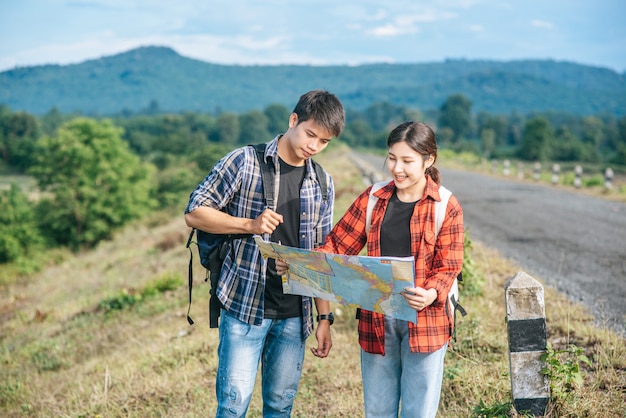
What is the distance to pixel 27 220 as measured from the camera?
124 ft

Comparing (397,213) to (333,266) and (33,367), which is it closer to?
(333,266)

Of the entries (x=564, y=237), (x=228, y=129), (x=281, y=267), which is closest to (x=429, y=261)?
(x=281, y=267)

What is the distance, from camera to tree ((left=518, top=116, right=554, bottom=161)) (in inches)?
2933

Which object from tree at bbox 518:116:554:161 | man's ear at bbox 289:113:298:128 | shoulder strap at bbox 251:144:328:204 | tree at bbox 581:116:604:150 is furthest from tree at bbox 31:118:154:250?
tree at bbox 581:116:604:150

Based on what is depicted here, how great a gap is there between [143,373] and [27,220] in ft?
120

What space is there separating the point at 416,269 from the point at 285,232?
2.36 feet

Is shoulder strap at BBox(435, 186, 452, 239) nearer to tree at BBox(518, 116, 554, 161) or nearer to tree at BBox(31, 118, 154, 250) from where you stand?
tree at BBox(31, 118, 154, 250)

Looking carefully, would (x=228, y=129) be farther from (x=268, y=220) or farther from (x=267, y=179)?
(x=268, y=220)

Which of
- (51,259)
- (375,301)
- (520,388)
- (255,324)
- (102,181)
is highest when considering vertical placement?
(375,301)

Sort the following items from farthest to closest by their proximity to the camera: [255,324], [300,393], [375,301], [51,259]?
[51,259] < [300,393] < [255,324] < [375,301]

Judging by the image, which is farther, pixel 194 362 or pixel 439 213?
pixel 194 362

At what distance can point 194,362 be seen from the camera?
18.8 ft

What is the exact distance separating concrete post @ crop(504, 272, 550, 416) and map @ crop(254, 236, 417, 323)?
752 millimetres

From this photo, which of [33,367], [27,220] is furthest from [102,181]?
[33,367]
